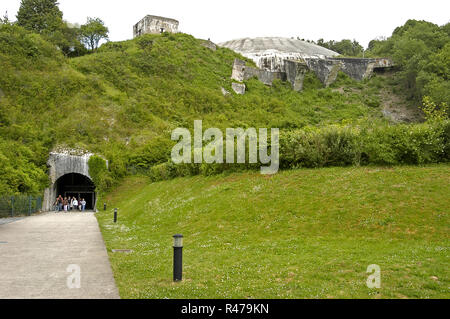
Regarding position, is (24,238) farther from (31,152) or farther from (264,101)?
(264,101)

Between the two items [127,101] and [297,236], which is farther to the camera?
[127,101]

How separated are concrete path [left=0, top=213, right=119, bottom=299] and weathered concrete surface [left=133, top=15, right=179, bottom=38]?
212ft

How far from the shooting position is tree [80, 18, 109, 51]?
69.4 meters

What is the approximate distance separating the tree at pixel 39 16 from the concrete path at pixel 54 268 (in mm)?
59367

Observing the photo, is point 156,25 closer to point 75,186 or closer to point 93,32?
point 93,32

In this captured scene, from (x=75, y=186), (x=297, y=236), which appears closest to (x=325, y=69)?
(x=75, y=186)

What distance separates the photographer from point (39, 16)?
6469cm

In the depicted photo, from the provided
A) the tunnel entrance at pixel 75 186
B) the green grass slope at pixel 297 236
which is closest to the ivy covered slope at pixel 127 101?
the tunnel entrance at pixel 75 186

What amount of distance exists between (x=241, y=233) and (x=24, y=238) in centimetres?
889

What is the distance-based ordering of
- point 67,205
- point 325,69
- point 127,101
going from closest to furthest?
point 67,205 < point 127,101 < point 325,69

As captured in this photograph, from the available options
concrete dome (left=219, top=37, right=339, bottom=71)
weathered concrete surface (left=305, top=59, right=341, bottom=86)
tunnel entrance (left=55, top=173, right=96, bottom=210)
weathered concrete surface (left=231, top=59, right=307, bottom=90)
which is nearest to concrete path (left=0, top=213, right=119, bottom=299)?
tunnel entrance (left=55, top=173, right=96, bottom=210)

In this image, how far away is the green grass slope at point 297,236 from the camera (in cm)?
759

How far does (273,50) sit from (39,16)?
4383 centimetres
